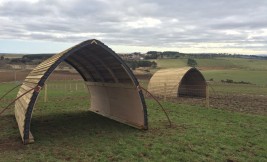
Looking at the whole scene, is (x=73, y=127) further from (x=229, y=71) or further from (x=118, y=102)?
(x=229, y=71)

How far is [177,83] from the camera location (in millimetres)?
25859

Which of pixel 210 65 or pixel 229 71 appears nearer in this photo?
pixel 229 71

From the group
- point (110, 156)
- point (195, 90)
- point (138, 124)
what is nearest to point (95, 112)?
point (138, 124)

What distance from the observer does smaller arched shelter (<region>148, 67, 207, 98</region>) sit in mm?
26266

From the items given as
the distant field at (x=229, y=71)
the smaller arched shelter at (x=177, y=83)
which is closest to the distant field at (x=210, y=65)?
the distant field at (x=229, y=71)

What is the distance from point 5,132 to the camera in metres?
11.8

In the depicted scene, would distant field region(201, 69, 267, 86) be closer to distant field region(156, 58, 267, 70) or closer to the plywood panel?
distant field region(156, 58, 267, 70)

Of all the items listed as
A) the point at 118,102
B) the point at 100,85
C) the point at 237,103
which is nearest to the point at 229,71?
the point at 237,103

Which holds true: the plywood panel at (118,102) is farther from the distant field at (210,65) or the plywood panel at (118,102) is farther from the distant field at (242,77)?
the distant field at (210,65)

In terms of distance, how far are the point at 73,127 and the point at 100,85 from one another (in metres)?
4.03

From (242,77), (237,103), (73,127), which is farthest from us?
(242,77)

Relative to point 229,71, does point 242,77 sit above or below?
below

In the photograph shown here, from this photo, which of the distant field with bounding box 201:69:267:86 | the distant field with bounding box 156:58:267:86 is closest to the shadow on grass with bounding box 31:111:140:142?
the distant field with bounding box 156:58:267:86

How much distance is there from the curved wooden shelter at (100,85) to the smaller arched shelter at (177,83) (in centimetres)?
984
